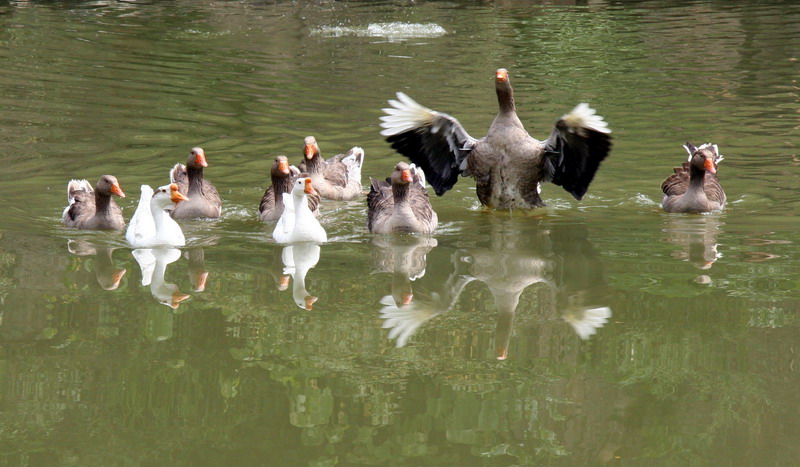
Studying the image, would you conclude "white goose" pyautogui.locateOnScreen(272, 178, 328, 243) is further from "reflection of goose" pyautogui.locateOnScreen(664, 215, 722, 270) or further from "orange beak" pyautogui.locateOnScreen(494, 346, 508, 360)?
"orange beak" pyautogui.locateOnScreen(494, 346, 508, 360)

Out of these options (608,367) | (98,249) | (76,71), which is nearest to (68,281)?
(98,249)

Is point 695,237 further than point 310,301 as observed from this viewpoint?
Yes

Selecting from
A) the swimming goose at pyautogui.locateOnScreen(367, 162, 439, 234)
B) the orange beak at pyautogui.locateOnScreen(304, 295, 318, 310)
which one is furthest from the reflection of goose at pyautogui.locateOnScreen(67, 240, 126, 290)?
the swimming goose at pyautogui.locateOnScreen(367, 162, 439, 234)

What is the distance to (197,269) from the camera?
9.70 m

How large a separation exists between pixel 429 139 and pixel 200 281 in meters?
4.45

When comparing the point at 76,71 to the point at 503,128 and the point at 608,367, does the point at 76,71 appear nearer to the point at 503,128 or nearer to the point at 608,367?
the point at 503,128

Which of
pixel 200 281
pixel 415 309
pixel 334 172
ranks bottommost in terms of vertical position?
pixel 415 309

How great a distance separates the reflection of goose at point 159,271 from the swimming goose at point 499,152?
3263mm

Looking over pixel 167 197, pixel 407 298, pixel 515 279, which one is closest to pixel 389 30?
pixel 167 197

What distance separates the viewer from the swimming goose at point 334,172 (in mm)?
13898

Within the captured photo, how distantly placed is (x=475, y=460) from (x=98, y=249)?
239 inches

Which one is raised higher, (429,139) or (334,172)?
(429,139)

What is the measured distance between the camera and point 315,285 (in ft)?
29.7

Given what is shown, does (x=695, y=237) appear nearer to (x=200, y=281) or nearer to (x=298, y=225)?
(x=298, y=225)
